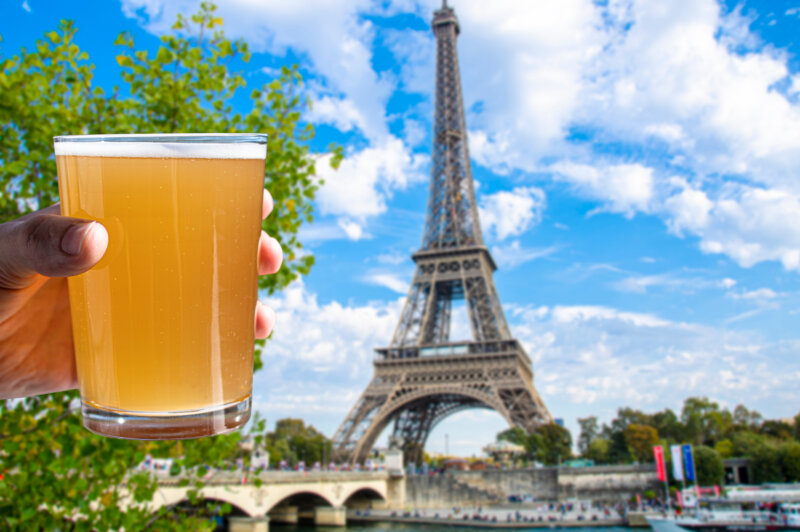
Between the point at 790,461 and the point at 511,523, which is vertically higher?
the point at 790,461

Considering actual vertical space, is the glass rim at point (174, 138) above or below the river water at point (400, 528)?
above

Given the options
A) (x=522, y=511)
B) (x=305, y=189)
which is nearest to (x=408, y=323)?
(x=522, y=511)

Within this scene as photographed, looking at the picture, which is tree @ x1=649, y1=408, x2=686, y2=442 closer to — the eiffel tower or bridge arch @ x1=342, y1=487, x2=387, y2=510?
the eiffel tower

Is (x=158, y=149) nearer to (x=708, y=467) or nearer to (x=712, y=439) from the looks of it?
(x=708, y=467)

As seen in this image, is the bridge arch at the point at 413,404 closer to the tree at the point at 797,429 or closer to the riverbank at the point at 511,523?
the riverbank at the point at 511,523

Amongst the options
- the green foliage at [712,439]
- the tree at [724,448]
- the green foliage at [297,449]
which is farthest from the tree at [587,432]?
the green foliage at [297,449]

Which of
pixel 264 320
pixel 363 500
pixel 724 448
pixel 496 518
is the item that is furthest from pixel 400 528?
pixel 264 320

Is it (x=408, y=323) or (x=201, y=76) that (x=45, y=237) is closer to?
(x=201, y=76)
